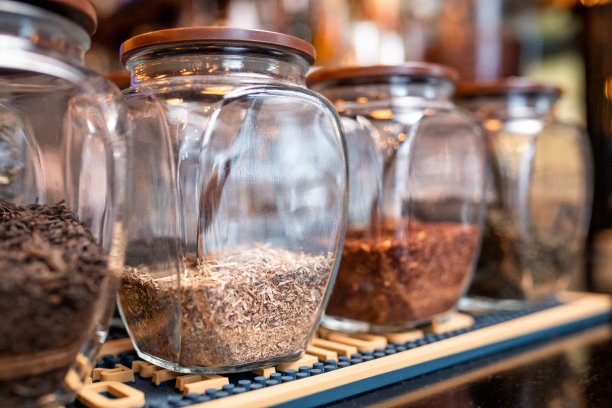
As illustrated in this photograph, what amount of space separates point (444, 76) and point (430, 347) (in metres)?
0.46

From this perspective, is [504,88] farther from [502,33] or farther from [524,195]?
[502,33]

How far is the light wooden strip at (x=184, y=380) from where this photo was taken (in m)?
0.66

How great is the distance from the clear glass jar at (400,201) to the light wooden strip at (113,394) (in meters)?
0.41

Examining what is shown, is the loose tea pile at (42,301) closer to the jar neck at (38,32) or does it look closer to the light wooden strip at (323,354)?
the jar neck at (38,32)

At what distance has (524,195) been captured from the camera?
3.73 ft

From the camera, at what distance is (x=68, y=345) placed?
0.55 metres

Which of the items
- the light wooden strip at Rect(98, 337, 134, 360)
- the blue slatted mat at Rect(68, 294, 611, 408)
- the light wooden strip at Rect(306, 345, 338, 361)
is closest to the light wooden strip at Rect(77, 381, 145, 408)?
the blue slatted mat at Rect(68, 294, 611, 408)

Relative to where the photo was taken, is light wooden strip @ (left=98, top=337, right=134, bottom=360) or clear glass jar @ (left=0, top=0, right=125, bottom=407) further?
light wooden strip @ (left=98, top=337, right=134, bottom=360)

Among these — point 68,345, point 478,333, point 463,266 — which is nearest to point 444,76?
point 463,266

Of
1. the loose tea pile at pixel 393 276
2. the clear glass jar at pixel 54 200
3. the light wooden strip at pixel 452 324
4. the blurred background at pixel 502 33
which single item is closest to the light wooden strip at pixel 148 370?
the clear glass jar at pixel 54 200

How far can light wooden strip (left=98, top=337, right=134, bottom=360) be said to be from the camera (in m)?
0.81

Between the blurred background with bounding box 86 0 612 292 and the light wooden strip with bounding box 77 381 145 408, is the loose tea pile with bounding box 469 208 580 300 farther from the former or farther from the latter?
the light wooden strip with bounding box 77 381 145 408

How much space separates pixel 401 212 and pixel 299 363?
1.01 ft

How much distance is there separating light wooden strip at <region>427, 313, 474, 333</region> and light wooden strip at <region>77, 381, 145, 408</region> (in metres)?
0.54
